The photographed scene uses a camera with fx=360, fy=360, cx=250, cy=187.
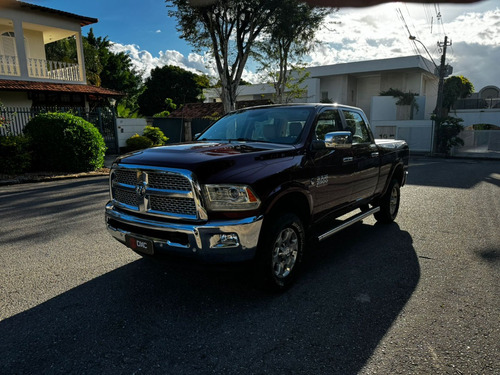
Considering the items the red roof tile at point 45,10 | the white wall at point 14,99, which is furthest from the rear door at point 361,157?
the red roof tile at point 45,10

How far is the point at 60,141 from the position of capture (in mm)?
11883

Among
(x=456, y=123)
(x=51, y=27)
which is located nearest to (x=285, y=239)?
(x=51, y=27)

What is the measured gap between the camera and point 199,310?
332cm

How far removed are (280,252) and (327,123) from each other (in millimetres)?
1917

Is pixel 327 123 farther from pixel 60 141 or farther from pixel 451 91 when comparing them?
pixel 451 91

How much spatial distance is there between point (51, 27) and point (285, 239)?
2136cm

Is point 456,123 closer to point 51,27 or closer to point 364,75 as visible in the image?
point 364,75

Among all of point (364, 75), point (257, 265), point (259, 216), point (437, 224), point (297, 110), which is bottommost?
point (437, 224)

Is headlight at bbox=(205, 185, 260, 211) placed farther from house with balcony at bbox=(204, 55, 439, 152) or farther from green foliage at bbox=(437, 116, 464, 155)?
house with balcony at bbox=(204, 55, 439, 152)

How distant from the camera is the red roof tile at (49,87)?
17.1 meters

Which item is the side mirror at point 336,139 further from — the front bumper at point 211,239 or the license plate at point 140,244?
the license plate at point 140,244

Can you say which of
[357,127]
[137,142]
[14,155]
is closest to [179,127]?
[137,142]

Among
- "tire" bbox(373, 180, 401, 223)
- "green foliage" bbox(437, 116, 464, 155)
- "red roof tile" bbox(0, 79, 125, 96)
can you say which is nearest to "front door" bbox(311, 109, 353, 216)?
"tire" bbox(373, 180, 401, 223)

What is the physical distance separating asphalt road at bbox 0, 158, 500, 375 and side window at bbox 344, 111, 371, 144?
1523mm
